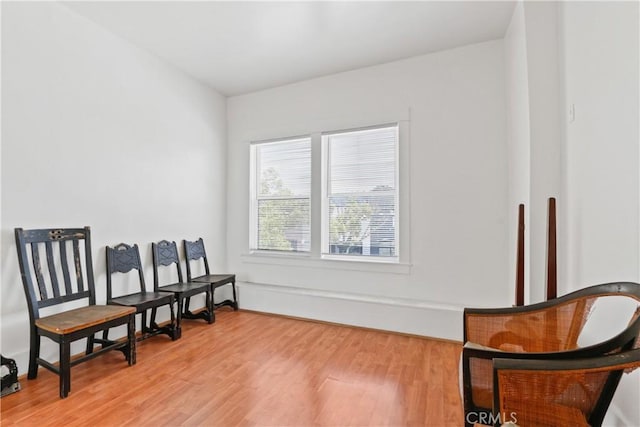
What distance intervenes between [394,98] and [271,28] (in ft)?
4.77

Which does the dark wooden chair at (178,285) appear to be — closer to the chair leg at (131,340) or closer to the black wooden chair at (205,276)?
the black wooden chair at (205,276)

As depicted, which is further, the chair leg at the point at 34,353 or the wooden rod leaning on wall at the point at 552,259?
the chair leg at the point at 34,353

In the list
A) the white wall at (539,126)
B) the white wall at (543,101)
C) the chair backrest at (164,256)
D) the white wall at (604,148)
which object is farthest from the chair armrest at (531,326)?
the chair backrest at (164,256)

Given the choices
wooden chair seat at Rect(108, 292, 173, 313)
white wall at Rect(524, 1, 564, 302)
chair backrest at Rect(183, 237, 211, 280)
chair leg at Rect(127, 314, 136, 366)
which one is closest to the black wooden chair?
chair backrest at Rect(183, 237, 211, 280)

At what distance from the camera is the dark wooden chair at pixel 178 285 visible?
3102 millimetres

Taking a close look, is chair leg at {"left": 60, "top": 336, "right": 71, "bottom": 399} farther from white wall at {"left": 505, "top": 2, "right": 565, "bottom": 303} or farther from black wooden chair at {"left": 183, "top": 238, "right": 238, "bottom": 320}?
white wall at {"left": 505, "top": 2, "right": 565, "bottom": 303}

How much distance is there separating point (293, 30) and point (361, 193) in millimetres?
1792

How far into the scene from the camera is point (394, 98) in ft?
11.2

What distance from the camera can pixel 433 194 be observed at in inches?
127

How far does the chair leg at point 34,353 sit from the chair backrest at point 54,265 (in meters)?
0.12

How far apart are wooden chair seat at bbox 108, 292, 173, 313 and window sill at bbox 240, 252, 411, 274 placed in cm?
135

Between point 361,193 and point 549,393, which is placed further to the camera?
point 361,193

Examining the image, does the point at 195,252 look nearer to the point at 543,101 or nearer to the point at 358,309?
the point at 358,309

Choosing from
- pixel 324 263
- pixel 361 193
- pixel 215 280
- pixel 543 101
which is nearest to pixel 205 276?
pixel 215 280
